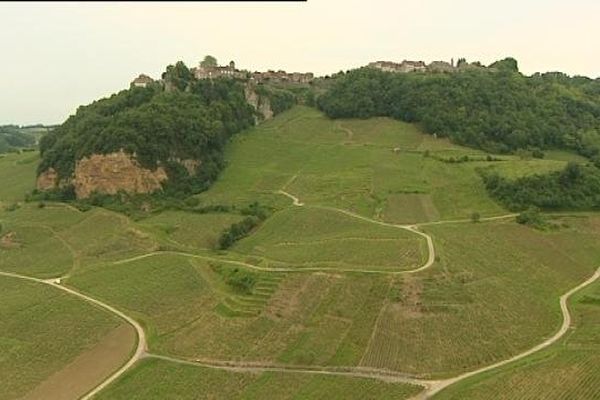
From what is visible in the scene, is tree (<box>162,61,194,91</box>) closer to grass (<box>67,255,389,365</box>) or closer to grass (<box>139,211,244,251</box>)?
grass (<box>139,211,244,251</box>)

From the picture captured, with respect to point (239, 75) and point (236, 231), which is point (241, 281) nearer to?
point (236, 231)

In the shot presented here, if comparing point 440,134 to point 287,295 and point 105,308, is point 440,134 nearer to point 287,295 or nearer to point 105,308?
point 287,295

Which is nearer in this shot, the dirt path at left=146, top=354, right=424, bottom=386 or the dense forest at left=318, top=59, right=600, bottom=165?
the dirt path at left=146, top=354, right=424, bottom=386

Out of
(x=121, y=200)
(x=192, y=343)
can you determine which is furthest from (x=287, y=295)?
(x=121, y=200)

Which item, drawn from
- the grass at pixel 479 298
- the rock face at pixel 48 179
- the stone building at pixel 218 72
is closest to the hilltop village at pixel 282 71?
the stone building at pixel 218 72

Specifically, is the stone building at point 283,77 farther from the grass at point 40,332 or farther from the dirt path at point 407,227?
the grass at point 40,332

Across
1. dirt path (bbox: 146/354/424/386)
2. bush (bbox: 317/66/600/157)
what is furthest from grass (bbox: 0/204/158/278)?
bush (bbox: 317/66/600/157)
